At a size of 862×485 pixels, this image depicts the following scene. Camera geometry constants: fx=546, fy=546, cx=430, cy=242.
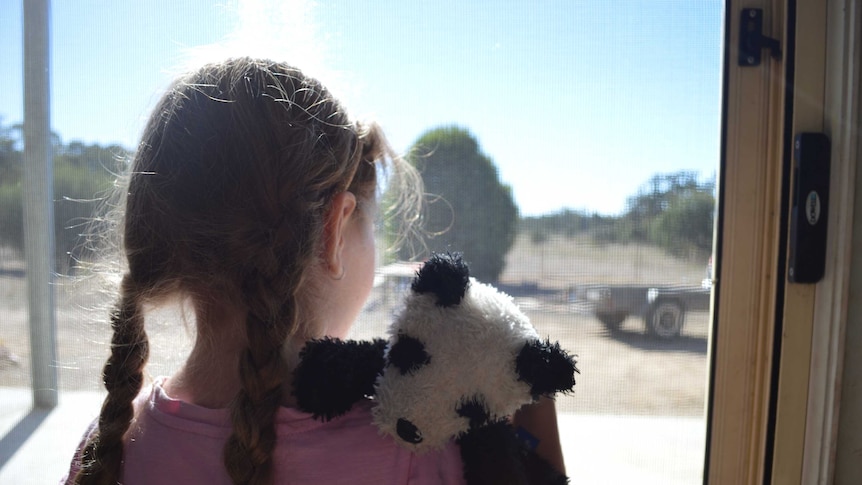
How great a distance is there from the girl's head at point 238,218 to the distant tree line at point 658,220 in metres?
0.48

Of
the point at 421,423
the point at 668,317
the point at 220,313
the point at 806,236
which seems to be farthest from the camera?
the point at 668,317

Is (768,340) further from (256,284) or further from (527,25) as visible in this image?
(256,284)

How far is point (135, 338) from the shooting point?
2.16 ft

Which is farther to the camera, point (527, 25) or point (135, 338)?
point (527, 25)

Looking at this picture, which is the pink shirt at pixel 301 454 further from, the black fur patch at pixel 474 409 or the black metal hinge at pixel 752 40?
the black metal hinge at pixel 752 40

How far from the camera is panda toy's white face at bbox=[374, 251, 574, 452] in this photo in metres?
0.54

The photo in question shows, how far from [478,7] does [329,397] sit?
0.75 m

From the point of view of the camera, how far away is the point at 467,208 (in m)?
1.02

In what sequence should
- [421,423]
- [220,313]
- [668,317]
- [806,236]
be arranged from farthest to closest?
[668,317] → [806,236] → [220,313] → [421,423]

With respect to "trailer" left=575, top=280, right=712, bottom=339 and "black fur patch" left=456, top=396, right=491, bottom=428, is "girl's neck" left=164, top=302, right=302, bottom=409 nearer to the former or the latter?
"black fur patch" left=456, top=396, right=491, bottom=428

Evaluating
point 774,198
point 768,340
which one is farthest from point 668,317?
point 774,198

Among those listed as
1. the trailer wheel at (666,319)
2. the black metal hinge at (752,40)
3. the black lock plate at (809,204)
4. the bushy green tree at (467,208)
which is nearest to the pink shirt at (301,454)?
the bushy green tree at (467,208)

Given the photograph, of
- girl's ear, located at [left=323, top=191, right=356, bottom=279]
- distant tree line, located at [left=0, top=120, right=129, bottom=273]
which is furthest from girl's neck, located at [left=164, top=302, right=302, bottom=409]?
distant tree line, located at [left=0, top=120, right=129, bottom=273]

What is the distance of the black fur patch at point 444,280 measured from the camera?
1.82 ft
